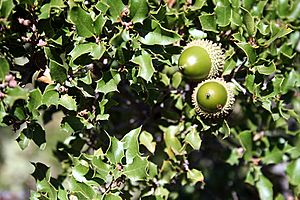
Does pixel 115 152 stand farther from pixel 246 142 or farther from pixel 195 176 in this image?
pixel 246 142

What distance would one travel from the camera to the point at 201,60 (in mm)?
2018

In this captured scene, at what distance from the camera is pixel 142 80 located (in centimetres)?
192

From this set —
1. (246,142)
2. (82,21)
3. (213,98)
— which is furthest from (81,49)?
(246,142)

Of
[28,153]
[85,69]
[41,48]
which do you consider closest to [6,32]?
[41,48]

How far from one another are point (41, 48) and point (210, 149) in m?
1.14

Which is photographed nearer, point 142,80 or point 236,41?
point 142,80

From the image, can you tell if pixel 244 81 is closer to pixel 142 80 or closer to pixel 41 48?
pixel 142 80

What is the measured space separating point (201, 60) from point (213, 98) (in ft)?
0.47

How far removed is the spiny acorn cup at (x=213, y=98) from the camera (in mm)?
2016

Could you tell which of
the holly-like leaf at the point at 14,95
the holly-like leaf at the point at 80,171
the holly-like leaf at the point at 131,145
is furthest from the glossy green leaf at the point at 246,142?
the holly-like leaf at the point at 14,95

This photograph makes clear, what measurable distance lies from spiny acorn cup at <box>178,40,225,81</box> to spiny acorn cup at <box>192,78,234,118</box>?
0.12ft

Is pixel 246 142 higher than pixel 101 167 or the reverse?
the reverse

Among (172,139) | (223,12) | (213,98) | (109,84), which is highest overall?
(223,12)

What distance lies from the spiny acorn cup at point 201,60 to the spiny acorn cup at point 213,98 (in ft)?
0.12
